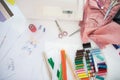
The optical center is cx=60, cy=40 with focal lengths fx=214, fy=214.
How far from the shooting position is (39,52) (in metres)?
0.92

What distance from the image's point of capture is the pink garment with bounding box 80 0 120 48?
886 mm

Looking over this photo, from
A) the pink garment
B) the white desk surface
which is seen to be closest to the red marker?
the white desk surface

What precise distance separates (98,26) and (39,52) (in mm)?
275

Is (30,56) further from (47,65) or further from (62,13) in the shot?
(62,13)

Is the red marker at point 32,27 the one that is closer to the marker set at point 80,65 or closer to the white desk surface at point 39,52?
the white desk surface at point 39,52

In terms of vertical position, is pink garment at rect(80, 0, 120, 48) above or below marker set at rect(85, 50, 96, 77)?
above

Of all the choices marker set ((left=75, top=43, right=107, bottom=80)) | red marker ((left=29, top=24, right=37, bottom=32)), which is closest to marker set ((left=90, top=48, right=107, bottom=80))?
marker set ((left=75, top=43, right=107, bottom=80))

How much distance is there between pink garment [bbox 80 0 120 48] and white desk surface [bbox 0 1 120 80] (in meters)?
0.04

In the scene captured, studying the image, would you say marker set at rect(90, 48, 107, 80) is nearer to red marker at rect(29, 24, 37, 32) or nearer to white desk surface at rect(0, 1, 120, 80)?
white desk surface at rect(0, 1, 120, 80)

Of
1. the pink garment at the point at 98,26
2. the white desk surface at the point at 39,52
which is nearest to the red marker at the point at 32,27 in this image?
the white desk surface at the point at 39,52

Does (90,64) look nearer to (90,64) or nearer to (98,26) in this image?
(90,64)

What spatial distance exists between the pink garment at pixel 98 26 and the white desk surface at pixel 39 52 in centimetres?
4

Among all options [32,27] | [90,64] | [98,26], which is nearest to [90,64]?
[90,64]

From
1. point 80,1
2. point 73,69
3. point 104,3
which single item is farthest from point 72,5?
point 73,69
